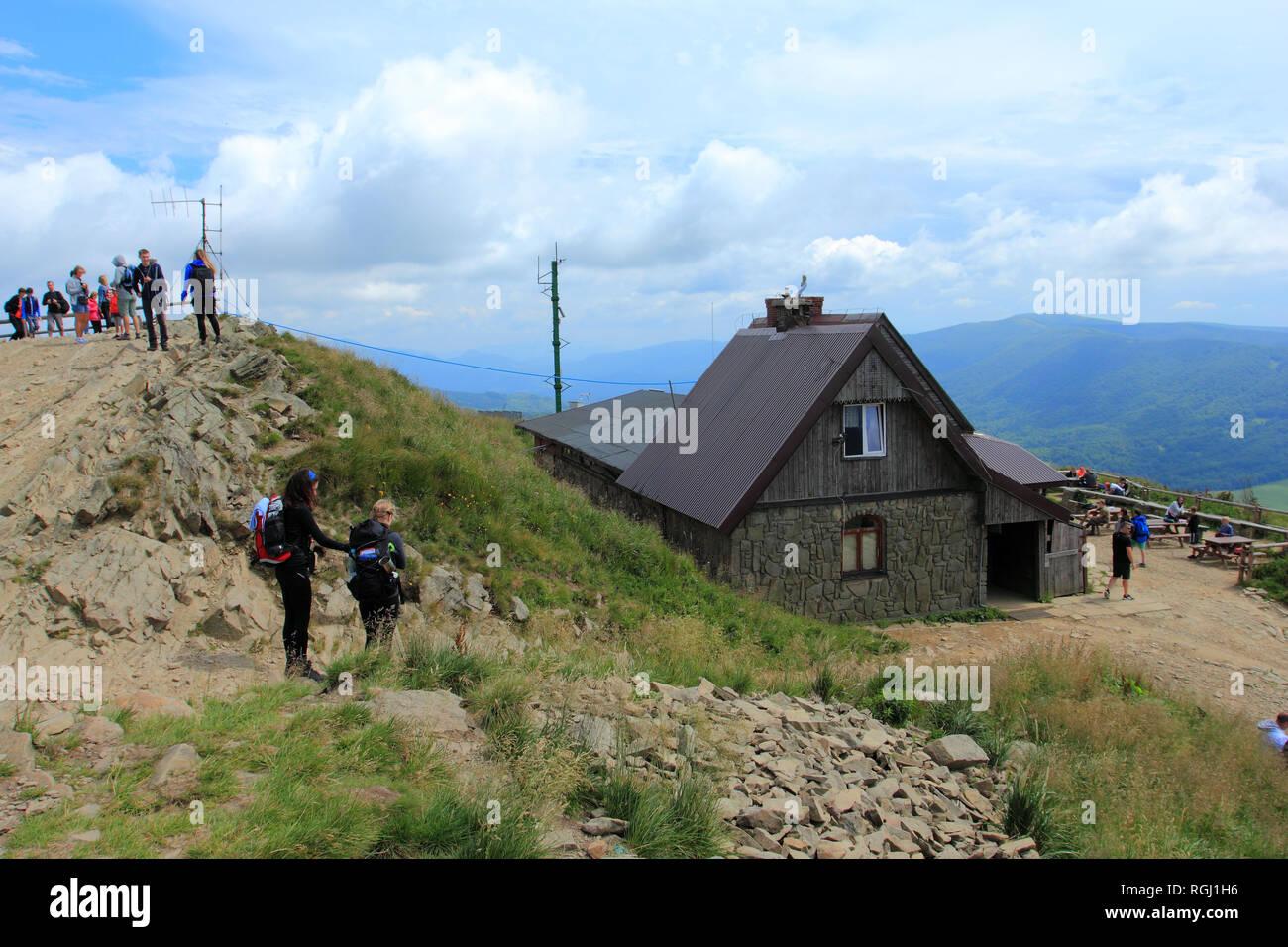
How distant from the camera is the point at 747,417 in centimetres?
2009

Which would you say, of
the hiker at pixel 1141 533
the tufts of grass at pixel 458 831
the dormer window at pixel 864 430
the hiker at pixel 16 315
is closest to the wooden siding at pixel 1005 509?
the dormer window at pixel 864 430

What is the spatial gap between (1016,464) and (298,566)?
27520mm

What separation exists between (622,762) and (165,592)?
644 cm

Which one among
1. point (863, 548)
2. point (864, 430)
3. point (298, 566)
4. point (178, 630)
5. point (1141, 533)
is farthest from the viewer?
point (1141, 533)

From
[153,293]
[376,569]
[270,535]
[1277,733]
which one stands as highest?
[153,293]

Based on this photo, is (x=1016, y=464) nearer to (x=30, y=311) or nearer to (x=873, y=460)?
(x=873, y=460)

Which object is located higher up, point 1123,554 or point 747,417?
point 747,417

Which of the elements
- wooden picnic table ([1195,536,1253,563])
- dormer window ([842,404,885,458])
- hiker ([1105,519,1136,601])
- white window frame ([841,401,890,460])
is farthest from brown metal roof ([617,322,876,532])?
wooden picnic table ([1195,536,1253,563])

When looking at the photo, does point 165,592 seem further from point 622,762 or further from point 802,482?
point 802,482

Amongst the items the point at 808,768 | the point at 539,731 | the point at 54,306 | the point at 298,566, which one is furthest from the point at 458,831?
the point at 54,306

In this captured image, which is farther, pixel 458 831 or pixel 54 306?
pixel 54 306

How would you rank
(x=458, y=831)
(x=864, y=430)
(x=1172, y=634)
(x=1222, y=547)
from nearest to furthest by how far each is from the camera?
(x=458, y=831)
(x=1172, y=634)
(x=864, y=430)
(x=1222, y=547)

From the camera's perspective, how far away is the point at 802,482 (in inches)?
Result: 725
